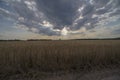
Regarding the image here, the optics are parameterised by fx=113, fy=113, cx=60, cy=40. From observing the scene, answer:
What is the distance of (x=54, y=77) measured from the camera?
4934mm

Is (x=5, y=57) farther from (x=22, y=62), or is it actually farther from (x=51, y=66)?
(x=51, y=66)

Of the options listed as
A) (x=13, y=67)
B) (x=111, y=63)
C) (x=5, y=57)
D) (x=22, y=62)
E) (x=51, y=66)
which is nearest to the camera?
(x=13, y=67)

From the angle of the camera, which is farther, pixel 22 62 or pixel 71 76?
pixel 22 62

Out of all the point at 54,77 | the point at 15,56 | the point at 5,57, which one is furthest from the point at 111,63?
the point at 5,57

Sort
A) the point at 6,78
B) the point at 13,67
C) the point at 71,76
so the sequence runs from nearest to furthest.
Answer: the point at 6,78
the point at 71,76
the point at 13,67

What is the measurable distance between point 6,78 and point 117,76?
4829 mm

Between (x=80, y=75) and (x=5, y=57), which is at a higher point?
(x=5, y=57)

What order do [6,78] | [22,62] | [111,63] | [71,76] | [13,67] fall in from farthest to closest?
[111,63]
[22,62]
[13,67]
[71,76]
[6,78]

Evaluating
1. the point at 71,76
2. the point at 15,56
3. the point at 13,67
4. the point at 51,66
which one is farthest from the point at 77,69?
the point at 15,56

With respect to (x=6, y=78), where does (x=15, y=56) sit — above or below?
above

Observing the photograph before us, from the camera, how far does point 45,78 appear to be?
486cm

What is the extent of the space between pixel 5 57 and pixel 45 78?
330 cm

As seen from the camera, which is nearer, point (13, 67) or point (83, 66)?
point (13, 67)

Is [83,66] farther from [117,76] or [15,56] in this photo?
[15,56]
